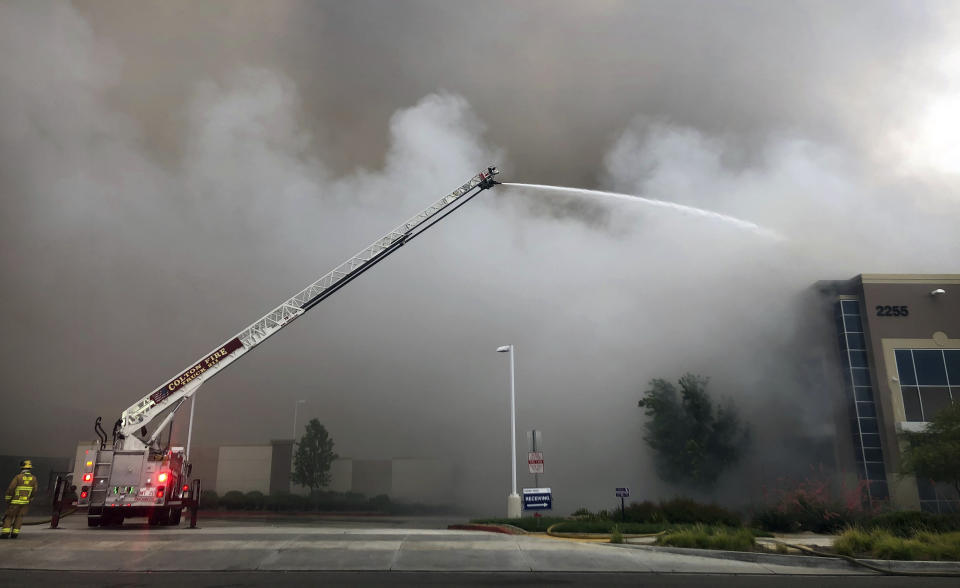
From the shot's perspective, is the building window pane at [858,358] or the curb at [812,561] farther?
the building window pane at [858,358]

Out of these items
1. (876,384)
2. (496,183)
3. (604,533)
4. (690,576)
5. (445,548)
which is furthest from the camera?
(876,384)

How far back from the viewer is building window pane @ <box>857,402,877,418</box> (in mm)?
37375

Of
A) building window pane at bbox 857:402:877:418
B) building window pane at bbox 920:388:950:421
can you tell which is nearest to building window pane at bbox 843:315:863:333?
building window pane at bbox 857:402:877:418

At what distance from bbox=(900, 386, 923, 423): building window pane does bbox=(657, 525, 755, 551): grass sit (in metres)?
27.6

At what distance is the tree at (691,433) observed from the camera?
40.7 meters

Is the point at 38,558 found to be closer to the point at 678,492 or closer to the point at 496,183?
the point at 496,183

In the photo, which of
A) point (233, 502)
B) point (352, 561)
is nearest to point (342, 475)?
point (233, 502)

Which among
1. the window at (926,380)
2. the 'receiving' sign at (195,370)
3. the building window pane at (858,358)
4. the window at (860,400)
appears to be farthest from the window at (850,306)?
the 'receiving' sign at (195,370)

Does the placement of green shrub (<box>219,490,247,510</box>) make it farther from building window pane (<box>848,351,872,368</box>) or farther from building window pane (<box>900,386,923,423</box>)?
building window pane (<box>900,386,923,423</box>)

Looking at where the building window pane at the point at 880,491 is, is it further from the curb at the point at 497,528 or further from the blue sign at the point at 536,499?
the curb at the point at 497,528

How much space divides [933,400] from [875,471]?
4.96 meters

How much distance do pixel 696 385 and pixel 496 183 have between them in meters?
20.3

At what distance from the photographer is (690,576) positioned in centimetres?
1196

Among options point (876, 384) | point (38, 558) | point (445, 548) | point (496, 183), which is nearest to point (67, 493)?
point (38, 558)
